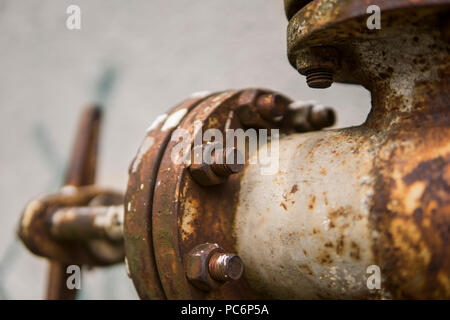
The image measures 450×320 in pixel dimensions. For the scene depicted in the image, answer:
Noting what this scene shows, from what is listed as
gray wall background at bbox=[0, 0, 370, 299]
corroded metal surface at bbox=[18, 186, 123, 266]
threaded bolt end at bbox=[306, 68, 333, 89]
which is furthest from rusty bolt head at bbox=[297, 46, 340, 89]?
corroded metal surface at bbox=[18, 186, 123, 266]

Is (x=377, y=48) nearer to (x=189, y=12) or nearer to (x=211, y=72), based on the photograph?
(x=211, y=72)

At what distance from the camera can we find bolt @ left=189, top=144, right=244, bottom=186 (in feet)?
1.56

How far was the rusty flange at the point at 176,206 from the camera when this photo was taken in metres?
0.47

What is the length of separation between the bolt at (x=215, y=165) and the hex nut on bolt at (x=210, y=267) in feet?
0.25

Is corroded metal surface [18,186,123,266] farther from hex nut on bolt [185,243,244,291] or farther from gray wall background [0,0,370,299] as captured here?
hex nut on bolt [185,243,244,291]

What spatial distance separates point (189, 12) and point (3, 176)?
853mm

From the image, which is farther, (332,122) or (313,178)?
(332,122)

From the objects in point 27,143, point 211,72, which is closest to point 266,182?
point 211,72

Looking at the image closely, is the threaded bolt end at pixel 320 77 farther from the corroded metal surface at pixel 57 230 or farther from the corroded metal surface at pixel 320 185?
the corroded metal surface at pixel 57 230

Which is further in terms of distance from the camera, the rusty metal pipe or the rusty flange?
the rusty metal pipe

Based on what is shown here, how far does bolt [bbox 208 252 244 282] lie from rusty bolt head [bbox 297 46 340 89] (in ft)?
0.66

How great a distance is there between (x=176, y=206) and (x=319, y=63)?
208mm

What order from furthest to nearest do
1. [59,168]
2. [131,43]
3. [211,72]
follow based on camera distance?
1. [59,168]
2. [131,43]
3. [211,72]

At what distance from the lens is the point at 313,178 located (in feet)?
1.47
